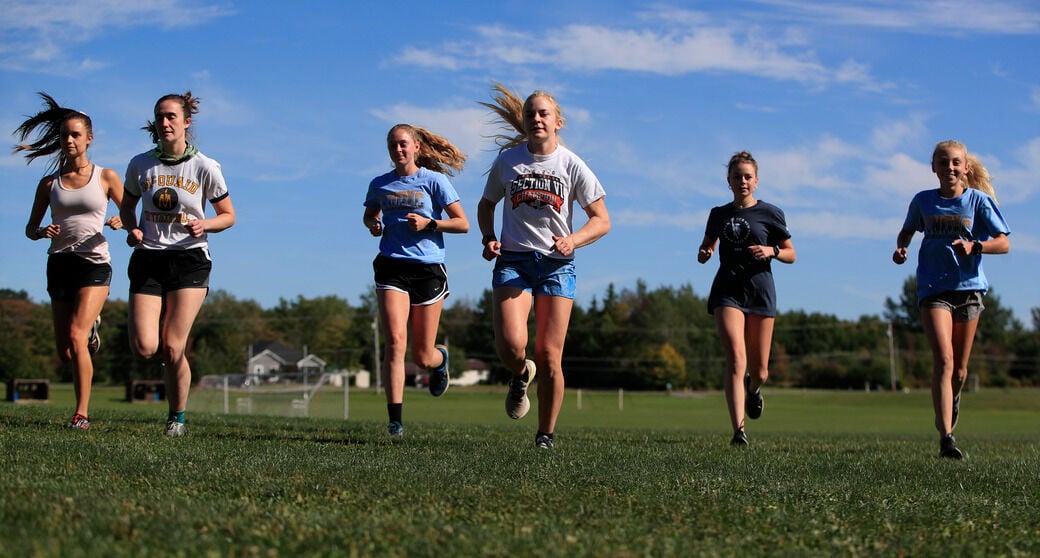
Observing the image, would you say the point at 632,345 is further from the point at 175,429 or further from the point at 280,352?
the point at 175,429

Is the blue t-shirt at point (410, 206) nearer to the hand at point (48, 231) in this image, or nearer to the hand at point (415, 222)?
the hand at point (415, 222)

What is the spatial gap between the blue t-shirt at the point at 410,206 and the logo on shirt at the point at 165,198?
157 centimetres

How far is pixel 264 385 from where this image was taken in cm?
3828

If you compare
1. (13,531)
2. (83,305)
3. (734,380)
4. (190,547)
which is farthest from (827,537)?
(83,305)

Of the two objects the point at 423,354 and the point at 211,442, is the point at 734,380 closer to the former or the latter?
the point at 423,354

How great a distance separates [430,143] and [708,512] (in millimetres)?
5450

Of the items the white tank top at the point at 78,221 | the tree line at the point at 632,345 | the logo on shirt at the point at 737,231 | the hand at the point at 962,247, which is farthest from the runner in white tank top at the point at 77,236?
the tree line at the point at 632,345

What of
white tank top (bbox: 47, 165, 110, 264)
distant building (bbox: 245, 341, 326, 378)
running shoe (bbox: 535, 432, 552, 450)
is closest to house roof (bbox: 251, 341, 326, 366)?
distant building (bbox: 245, 341, 326, 378)

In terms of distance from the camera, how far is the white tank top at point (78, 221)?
8688 mm

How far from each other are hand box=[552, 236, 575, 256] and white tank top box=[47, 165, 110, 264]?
4.10 metres

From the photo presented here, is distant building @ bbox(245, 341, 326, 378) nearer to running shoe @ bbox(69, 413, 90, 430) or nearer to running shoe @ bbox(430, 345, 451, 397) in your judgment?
running shoe @ bbox(430, 345, 451, 397)

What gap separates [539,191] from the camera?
24.7ft

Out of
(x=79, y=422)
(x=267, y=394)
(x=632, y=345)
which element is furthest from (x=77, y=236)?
(x=632, y=345)

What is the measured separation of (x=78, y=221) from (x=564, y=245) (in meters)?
4.32
